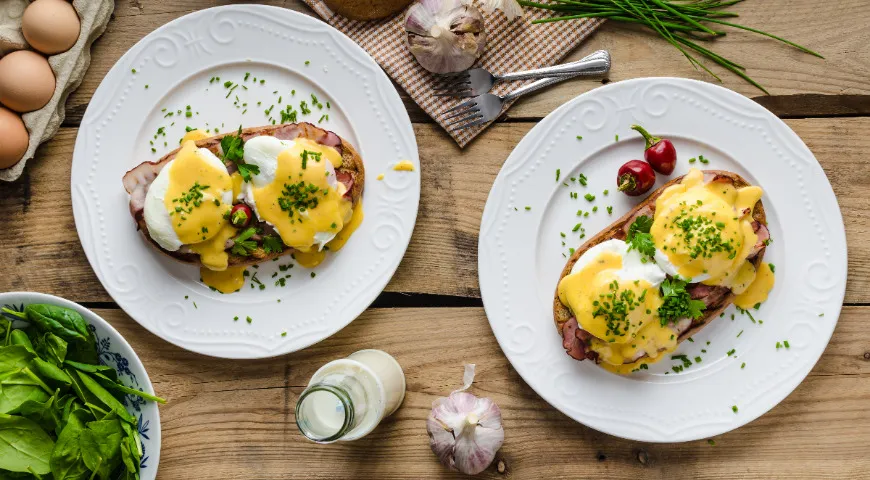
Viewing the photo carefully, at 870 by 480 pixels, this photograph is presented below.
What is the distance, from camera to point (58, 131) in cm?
313

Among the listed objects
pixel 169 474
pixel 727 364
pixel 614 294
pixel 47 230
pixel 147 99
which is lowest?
pixel 169 474

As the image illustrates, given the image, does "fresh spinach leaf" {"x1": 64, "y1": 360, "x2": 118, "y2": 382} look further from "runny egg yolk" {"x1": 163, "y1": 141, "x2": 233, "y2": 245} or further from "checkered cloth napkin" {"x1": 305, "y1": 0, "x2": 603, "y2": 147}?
"checkered cloth napkin" {"x1": 305, "y1": 0, "x2": 603, "y2": 147}

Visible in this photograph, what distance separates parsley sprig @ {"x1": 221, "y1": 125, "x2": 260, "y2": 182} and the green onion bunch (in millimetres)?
1418

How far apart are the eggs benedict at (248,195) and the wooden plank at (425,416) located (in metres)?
0.53

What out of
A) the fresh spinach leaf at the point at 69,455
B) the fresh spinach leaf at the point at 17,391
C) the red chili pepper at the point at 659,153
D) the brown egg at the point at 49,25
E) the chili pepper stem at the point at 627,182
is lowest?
the fresh spinach leaf at the point at 69,455

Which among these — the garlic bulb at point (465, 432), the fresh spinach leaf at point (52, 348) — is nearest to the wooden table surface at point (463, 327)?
the garlic bulb at point (465, 432)

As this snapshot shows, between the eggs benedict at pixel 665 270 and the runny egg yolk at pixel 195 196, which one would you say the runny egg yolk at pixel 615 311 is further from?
the runny egg yolk at pixel 195 196

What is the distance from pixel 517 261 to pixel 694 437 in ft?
3.66

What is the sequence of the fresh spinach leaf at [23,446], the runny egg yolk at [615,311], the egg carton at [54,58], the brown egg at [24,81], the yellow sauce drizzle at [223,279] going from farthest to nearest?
the yellow sauce drizzle at [223,279]
the egg carton at [54,58]
the brown egg at [24,81]
the runny egg yolk at [615,311]
the fresh spinach leaf at [23,446]

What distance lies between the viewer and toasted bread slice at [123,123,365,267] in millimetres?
2910

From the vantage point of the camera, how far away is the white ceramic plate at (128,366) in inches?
111

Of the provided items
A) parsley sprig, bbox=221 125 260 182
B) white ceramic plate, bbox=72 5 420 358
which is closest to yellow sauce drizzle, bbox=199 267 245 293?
white ceramic plate, bbox=72 5 420 358

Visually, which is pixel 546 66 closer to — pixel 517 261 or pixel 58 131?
pixel 517 261

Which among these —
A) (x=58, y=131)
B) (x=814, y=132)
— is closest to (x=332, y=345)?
(x=58, y=131)
